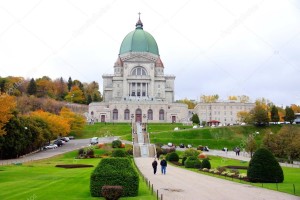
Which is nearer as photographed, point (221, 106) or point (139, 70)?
point (139, 70)

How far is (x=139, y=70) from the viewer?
4496 inches

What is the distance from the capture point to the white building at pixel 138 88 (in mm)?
104125

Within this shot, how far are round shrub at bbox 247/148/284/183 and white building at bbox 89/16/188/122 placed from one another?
254ft

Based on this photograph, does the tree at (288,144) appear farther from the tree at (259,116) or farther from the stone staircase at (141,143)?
the tree at (259,116)

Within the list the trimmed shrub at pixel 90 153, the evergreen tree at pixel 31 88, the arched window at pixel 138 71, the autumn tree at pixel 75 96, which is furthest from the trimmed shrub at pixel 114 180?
the autumn tree at pixel 75 96

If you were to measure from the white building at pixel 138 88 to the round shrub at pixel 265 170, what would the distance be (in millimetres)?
77440

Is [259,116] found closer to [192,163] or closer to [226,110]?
[226,110]

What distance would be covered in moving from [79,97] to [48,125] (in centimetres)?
6457

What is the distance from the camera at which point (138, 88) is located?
372 ft

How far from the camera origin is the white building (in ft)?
342

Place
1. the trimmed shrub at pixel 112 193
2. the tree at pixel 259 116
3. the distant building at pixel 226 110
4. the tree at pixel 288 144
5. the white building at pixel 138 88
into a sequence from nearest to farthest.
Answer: the trimmed shrub at pixel 112 193, the tree at pixel 288 144, the tree at pixel 259 116, the white building at pixel 138 88, the distant building at pixel 226 110

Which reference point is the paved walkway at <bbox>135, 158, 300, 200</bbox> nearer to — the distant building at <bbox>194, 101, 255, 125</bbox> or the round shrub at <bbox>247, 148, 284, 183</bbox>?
the round shrub at <bbox>247, 148, 284, 183</bbox>

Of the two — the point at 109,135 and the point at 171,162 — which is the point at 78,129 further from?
the point at 171,162

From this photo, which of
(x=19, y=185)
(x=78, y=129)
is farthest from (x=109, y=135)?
(x=19, y=185)
